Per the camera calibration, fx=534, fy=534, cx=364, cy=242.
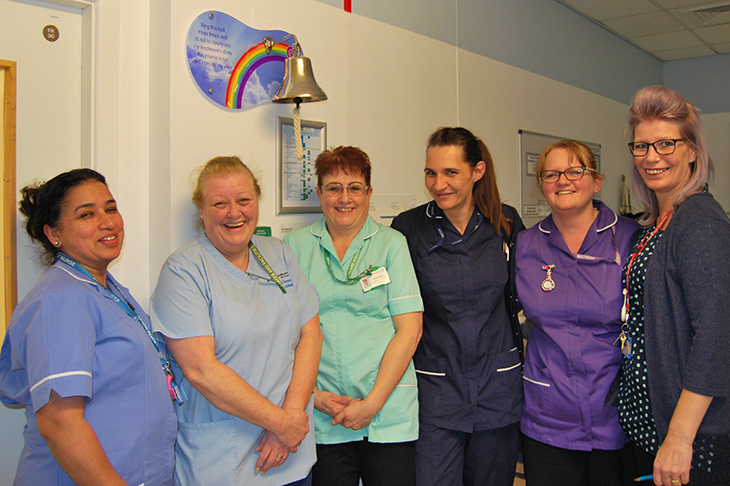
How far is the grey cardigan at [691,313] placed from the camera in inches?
55.8

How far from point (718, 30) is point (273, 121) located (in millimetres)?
5287

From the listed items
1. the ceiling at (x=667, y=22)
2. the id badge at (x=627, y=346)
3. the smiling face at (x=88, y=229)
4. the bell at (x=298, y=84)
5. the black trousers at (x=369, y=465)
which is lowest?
the black trousers at (x=369, y=465)

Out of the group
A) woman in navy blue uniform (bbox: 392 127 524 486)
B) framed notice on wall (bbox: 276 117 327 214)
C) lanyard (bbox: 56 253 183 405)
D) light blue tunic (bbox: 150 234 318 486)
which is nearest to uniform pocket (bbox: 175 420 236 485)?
light blue tunic (bbox: 150 234 318 486)

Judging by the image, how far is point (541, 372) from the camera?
75.0 inches

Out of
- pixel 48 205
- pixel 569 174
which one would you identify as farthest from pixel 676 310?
pixel 48 205

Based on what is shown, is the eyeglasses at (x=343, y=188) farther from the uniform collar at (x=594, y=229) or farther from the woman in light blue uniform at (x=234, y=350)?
the uniform collar at (x=594, y=229)

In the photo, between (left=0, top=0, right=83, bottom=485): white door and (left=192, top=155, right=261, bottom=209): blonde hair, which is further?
(left=0, top=0, right=83, bottom=485): white door

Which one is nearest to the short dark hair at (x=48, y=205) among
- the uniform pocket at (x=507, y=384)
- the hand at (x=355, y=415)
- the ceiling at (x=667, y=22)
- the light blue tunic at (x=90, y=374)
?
the light blue tunic at (x=90, y=374)

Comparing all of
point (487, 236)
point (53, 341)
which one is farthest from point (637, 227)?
point (53, 341)

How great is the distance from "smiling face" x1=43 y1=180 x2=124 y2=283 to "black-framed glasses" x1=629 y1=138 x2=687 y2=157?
5.25 ft

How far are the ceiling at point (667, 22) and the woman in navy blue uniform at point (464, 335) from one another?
3333mm

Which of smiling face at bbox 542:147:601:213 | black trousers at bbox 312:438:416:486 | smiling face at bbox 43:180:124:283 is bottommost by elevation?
black trousers at bbox 312:438:416:486

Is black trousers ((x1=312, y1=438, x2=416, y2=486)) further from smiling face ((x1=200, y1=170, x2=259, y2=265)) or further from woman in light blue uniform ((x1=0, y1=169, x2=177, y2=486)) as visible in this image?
smiling face ((x1=200, y1=170, x2=259, y2=265))

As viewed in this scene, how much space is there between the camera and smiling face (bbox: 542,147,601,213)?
1.87 m
